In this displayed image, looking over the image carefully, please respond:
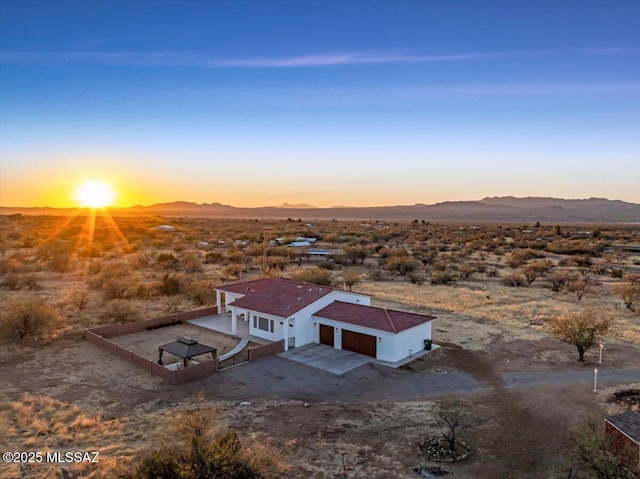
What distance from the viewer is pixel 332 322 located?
2288cm

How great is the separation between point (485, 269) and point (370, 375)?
3081 centimetres

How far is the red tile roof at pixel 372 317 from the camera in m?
21.4

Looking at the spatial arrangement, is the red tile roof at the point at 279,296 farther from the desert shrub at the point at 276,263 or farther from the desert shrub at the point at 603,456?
the desert shrub at the point at 276,263

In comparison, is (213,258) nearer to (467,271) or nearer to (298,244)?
(298,244)

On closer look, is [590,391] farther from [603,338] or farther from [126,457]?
[126,457]

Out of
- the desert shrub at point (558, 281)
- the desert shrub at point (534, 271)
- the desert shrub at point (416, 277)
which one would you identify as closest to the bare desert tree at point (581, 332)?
the desert shrub at point (558, 281)

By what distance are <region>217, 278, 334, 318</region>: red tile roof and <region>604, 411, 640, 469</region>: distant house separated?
44.3 feet

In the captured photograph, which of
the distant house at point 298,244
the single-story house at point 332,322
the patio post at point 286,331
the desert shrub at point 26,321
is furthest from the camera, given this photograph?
the distant house at point 298,244

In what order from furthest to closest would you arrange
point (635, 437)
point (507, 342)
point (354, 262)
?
point (354, 262), point (507, 342), point (635, 437)

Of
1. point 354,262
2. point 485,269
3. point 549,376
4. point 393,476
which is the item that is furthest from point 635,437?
point 354,262

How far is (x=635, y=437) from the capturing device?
11.5 metres

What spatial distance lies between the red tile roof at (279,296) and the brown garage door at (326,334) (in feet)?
4.52

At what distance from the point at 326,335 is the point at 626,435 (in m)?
13.6

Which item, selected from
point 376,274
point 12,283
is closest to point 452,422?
point 376,274
